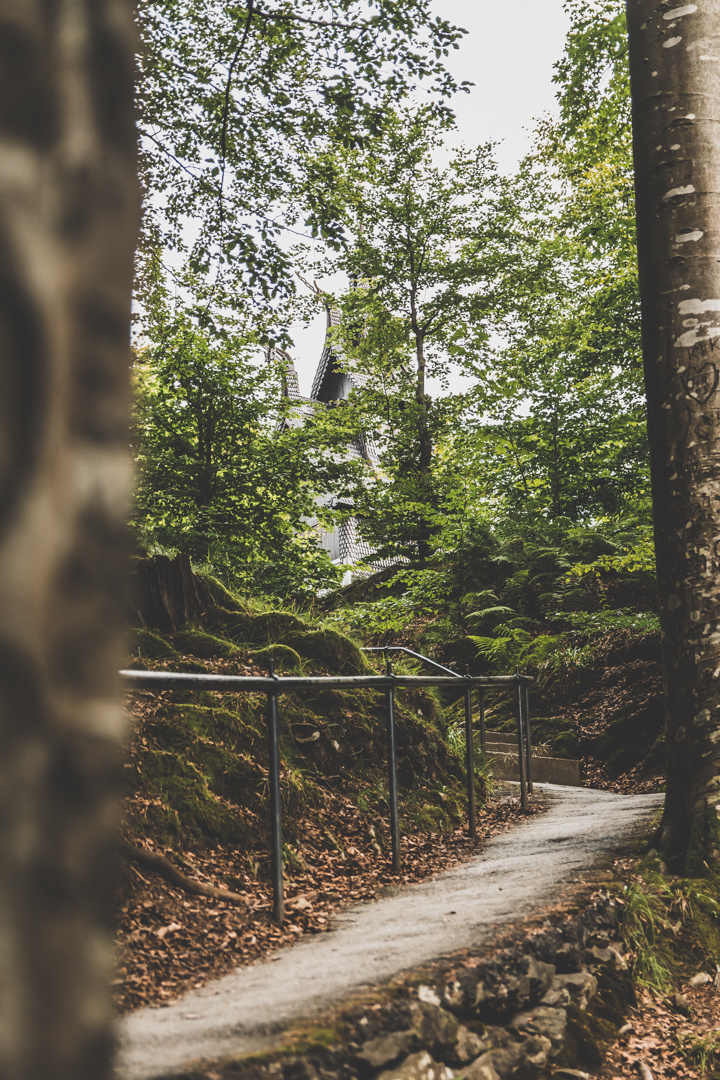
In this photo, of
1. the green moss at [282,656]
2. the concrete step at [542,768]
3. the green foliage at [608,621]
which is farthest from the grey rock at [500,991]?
the green foliage at [608,621]

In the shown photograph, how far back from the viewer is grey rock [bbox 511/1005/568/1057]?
261cm

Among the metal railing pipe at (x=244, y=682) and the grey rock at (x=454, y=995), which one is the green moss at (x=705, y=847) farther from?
the grey rock at (x=454, y=995)

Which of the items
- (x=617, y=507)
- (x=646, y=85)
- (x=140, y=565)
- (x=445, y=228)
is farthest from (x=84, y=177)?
(x=445, y=228)

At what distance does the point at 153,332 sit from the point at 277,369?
395 cm

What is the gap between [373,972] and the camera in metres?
2.45

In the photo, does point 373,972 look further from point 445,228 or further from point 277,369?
point 445,228

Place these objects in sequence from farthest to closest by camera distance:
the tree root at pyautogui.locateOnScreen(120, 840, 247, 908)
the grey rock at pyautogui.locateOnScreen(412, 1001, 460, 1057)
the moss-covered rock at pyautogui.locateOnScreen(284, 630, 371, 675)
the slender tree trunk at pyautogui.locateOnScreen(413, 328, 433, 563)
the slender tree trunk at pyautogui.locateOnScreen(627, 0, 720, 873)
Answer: the slender tree trunk at pyautogui.locateOnScreen(413, 328, 433, 563)
the moss-covered rock at pyautogui.locateOnScreen(284, 630, 371, 675)
the slender tree trunk at pyautogui.locateOnScreen(627, 0, 720, 873)
the tree root at pyautogui.locateOnScreen(120, 840, 247, 908)
the grey rock at pyautogui.locateOnScreen(412, 1001, 460, 1057)

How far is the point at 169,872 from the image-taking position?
3281 mm

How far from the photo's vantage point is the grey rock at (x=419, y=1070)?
6.42 feet

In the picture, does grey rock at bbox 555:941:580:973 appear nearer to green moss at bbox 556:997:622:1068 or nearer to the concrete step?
green moss at bbox 556:997:622:1068

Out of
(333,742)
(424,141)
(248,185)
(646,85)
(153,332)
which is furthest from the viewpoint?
(424,141)

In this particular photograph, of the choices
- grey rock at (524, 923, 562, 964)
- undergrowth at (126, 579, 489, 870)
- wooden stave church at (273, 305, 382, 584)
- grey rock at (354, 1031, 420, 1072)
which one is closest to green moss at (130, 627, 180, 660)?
undergrowth at (126, 579, 489, 870)

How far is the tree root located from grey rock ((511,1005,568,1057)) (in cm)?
128

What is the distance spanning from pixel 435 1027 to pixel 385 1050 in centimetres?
28
